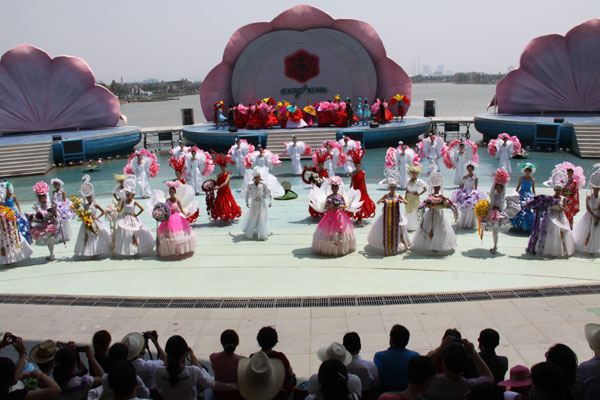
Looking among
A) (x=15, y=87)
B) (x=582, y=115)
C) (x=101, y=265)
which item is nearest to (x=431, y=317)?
(x=101, y=265)

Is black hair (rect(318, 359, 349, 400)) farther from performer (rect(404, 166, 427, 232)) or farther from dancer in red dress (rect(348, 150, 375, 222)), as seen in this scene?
dancer in red dress (rect(348, 150, 375, 222))

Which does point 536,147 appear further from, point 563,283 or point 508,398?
point 508,398

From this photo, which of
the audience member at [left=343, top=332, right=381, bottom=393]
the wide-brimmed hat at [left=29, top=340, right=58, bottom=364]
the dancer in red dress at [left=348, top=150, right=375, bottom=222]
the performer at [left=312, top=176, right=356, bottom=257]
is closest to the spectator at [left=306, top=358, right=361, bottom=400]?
the audience member at [left=343, top=332, right=381, bottom=393]

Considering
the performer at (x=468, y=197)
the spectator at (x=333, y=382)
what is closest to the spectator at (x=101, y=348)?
Result: the spectator at (x=333, y=382)

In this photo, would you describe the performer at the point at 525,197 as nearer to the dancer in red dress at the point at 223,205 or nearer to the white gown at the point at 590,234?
the white gown at the point at 590,234

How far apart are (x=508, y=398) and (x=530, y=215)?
712cm

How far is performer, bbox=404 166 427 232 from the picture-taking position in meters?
9.52

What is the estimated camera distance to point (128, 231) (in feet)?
30.3

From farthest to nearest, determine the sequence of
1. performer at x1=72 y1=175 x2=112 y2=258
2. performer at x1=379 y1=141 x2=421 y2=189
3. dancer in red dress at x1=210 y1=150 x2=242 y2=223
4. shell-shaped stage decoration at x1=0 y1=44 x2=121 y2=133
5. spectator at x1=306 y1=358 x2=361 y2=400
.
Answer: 1. shell-shaped stage decoration at x1=0 y1=44 x2=121 y2=133
2. performer at x1=379 y1=141 x2=421 y2=189
3. dancer in red dress at x1=210 y1=150 x2=242 y2=223
4. performer at x1=72 y1=175 x2=112 y2=258
5. spectator at x1=306 y1=358 x2=361 y2=400

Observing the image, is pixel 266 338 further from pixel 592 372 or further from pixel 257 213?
pixel 257 213

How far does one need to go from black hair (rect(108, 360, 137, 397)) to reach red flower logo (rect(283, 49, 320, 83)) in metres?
27.2

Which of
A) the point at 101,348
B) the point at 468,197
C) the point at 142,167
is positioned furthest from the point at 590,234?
the point at 142,167

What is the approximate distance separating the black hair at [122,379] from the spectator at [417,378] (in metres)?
1.60

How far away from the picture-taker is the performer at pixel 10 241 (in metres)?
8.86
